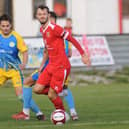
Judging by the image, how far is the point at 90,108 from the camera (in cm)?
1397

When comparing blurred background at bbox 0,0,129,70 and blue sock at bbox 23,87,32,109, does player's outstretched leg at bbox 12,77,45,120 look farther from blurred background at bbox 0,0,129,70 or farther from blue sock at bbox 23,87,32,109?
blurred background at bbox 0,0,129,70

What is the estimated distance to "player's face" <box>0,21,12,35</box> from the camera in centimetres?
1198

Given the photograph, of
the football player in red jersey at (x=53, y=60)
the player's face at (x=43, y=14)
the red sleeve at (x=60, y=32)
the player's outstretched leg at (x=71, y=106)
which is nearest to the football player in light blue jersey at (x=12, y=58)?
the player's outstretched leg at (x=71, y=106)

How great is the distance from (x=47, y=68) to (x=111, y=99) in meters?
4.75

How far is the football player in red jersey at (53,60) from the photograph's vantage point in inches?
443

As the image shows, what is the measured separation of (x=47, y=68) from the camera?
11.3m

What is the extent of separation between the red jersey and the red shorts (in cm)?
10

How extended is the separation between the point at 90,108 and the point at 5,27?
280 centimetres

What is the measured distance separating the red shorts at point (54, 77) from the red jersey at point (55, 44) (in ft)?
0.31

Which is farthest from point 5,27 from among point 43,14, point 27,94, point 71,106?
point 71,106

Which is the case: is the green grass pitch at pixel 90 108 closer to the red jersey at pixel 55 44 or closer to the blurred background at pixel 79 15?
the red jersey at pixel 55 44

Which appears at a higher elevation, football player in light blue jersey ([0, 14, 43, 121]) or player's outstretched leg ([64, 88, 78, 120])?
football player in light blue jersey ([0, 14, 43, 121])

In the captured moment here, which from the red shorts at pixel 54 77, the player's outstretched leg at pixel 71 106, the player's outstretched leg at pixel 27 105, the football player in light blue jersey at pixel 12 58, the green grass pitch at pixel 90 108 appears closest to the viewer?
the green grass pitch at pixel 90 108

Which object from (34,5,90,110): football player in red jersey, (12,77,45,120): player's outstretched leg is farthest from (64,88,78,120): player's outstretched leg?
(34,5,90,110): football player in red jersey
